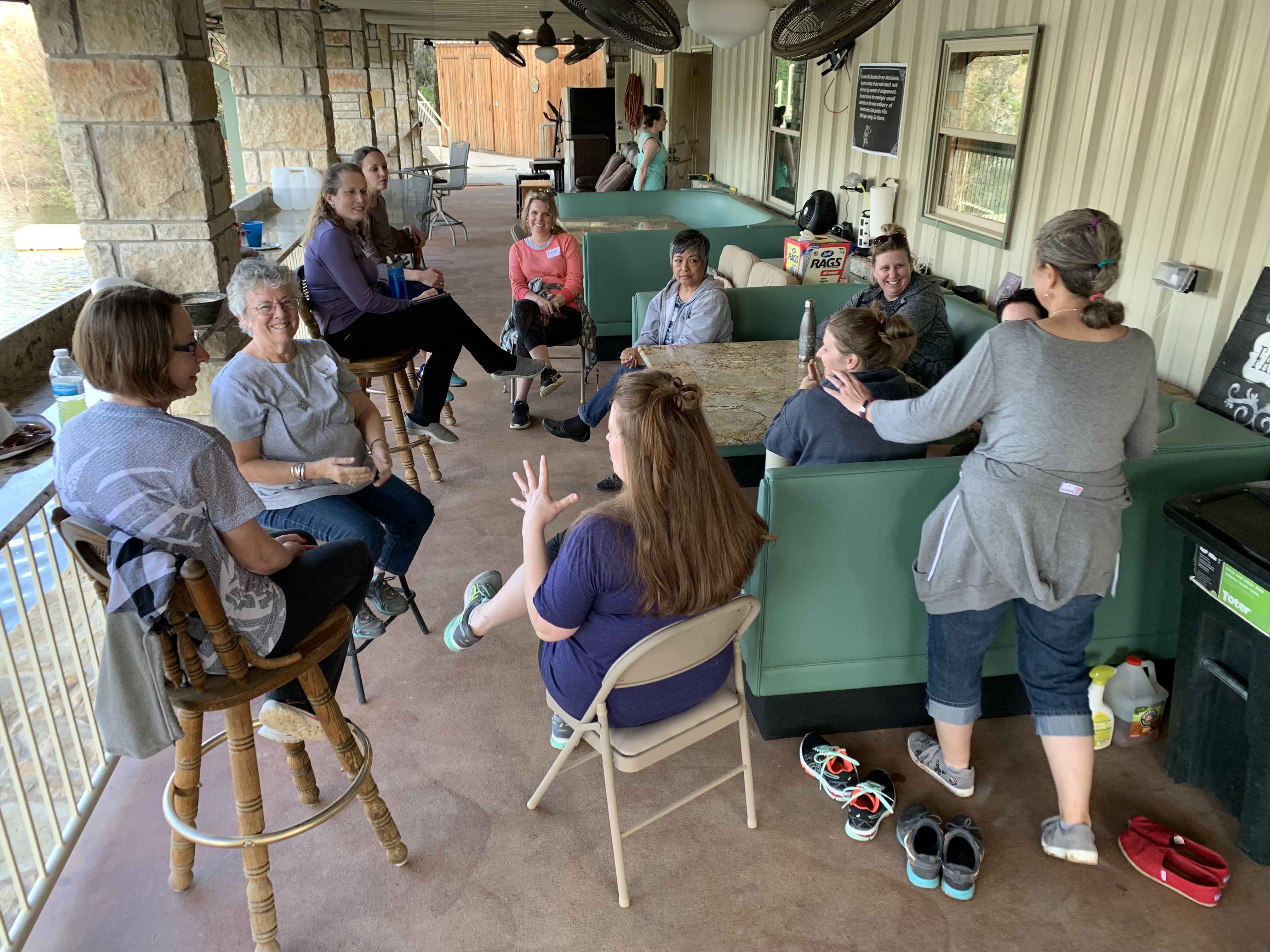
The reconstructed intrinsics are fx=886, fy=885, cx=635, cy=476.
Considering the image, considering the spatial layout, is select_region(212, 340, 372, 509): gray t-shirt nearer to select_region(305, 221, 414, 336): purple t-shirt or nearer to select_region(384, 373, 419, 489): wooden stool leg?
select_region(305, 221, 414, 336): purple t-shirt

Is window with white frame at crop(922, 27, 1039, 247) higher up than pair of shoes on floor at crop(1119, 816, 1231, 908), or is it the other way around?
window with white frame at crop(922, 27, 1039, 247)

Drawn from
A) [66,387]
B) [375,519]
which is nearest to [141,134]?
[66,387]

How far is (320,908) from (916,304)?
298 centimetres

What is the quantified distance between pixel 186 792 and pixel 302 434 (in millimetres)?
1078

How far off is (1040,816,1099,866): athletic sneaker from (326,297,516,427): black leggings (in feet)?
9.99

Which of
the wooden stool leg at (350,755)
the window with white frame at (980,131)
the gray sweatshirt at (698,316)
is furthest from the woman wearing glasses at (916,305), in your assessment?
the wooden stool leg at (350,755)

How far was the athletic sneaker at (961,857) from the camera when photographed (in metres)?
2.13

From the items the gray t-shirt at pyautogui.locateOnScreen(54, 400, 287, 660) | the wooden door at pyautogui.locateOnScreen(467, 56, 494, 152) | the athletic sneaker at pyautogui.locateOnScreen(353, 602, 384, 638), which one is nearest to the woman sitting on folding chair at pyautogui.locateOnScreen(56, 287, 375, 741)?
the gray t-shirt at pyautogui.locateOnScreen(54, 400, 287, 660)

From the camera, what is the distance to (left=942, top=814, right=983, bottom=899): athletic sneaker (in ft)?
6.98

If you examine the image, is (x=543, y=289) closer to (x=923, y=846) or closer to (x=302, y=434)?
(x=302, y=434)

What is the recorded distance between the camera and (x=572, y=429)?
4.57 metres

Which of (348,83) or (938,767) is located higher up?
(348,83)

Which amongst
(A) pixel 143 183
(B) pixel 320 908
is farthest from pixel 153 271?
(B) pixel 320 908

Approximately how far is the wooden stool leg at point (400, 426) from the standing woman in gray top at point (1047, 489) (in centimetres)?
233
